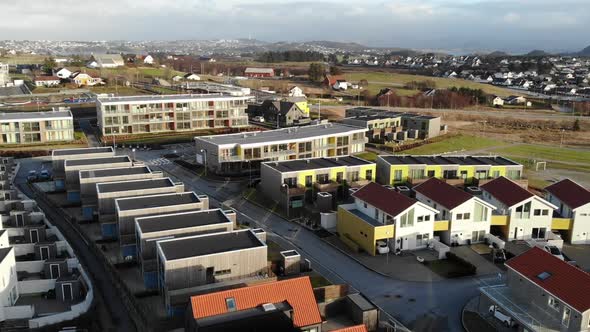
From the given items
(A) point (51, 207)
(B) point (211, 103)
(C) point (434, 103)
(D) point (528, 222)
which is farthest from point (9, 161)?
(C) point (434, 103)

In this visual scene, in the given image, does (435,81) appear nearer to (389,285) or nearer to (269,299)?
(389,285)

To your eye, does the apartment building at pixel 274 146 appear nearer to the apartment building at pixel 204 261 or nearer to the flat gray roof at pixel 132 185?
the flat gray roof at pixel 132 185

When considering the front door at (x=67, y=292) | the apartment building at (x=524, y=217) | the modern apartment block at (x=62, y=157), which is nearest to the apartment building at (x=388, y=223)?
the apartment building at (x=524, y=217)

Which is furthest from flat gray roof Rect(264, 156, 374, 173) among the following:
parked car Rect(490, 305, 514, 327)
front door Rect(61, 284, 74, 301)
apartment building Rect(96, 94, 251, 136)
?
apartment building Rect(96, 94, 251, 136)

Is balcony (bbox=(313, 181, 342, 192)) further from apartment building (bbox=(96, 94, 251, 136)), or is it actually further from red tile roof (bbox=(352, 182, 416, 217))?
apartment building (bbox=(96, 94, 251, 136))

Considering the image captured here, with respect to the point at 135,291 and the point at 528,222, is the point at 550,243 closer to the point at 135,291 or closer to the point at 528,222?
the point at 528,222
